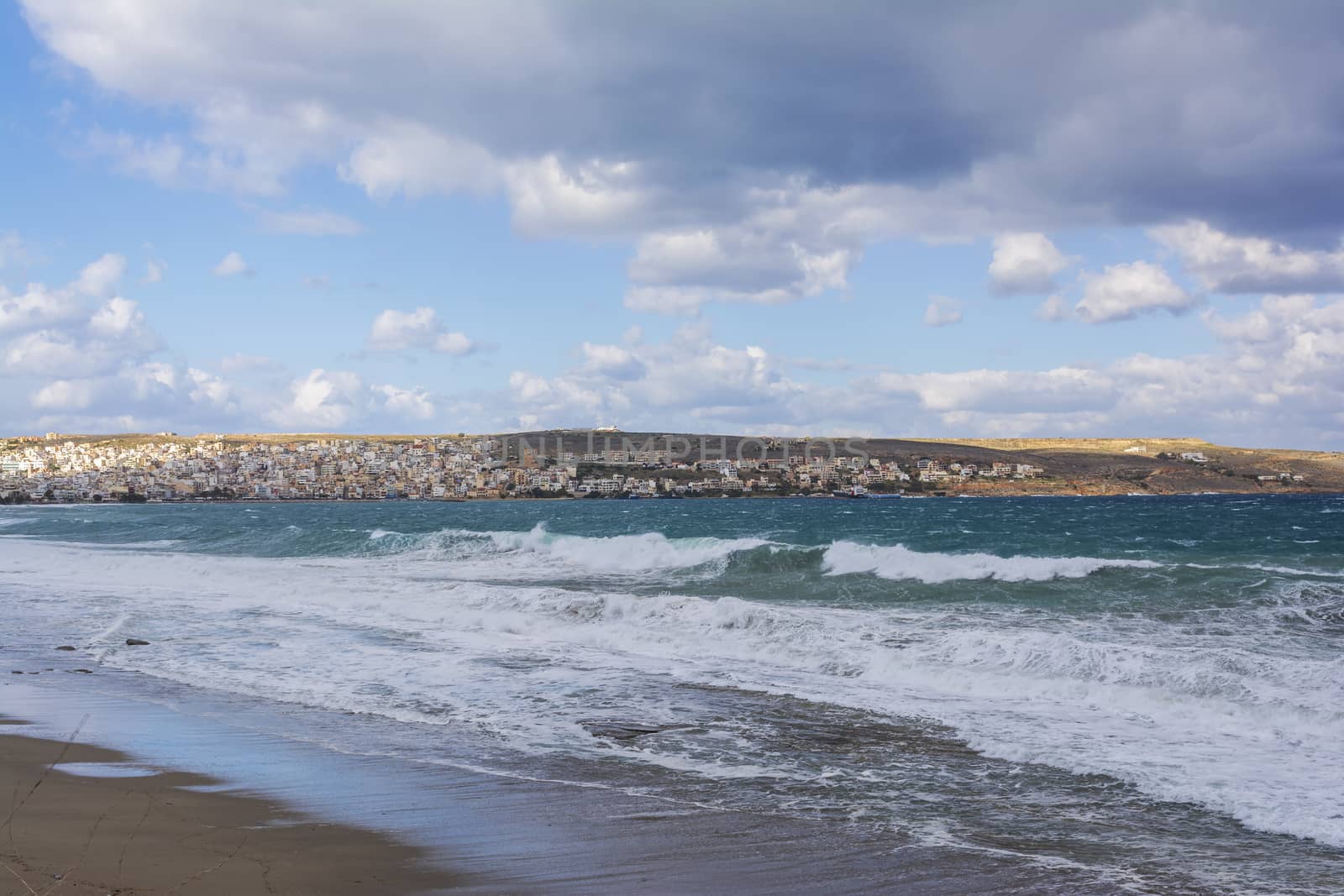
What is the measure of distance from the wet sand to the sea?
2.11 meters

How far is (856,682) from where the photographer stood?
44.9 feet

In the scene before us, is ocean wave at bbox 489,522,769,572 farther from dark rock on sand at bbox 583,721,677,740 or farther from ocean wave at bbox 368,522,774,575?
dark rock on sand at bbox 583,721,677,740

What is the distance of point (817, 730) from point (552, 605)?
39.4ft

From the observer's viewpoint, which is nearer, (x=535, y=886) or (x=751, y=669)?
(x=535, y=886)

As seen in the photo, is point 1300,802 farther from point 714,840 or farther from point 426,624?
point 426,624

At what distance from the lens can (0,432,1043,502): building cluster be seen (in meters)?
145

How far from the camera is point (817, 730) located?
1050cm

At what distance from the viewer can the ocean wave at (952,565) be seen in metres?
25.3

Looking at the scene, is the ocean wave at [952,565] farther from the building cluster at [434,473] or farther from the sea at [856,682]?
the building cluster at [434,473]

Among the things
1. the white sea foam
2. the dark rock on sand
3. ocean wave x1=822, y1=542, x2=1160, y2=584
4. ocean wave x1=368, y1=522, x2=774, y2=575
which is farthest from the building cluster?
the dark rock on sand

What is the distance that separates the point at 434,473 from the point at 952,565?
136m

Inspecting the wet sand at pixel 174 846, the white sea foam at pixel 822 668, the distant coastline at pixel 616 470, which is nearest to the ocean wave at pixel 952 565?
the white sea foam at pixel 822 668

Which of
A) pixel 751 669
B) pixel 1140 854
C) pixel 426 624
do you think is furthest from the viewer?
pixel 426 624

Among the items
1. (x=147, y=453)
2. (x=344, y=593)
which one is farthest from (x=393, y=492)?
(x=344, y=593)
